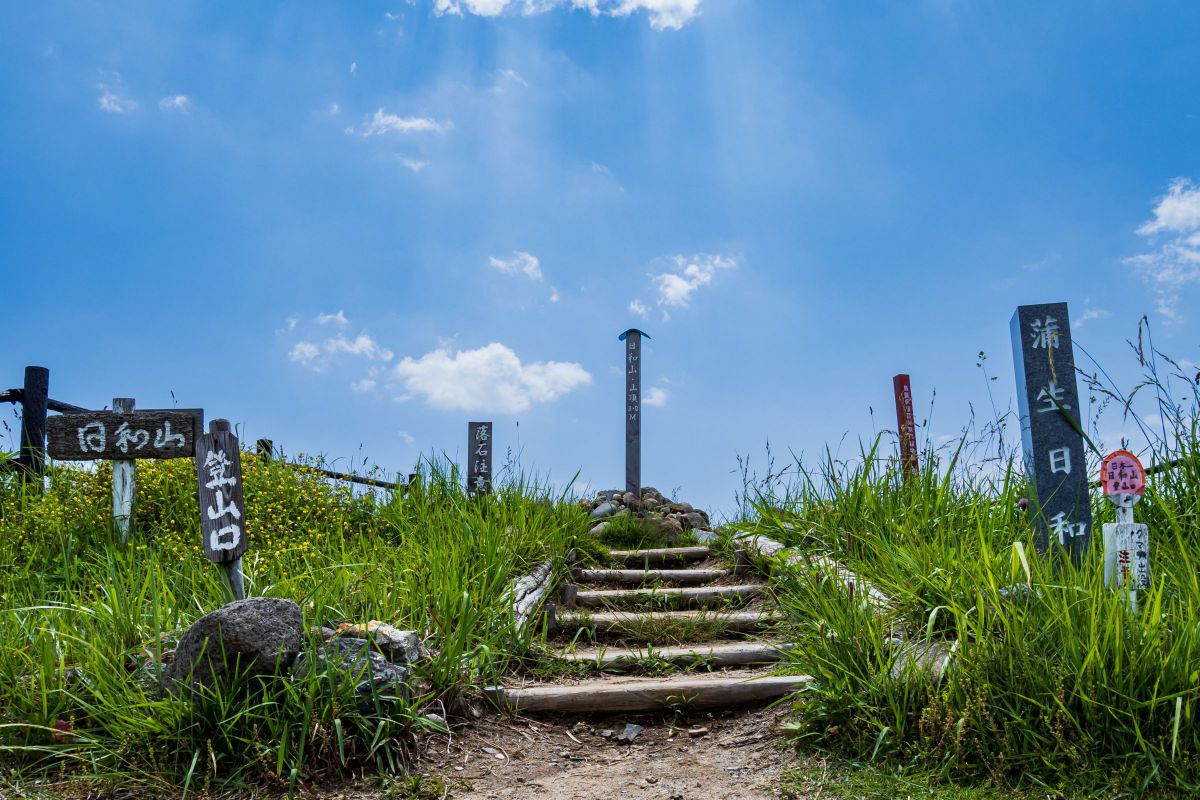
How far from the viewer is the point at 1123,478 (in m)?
3.88

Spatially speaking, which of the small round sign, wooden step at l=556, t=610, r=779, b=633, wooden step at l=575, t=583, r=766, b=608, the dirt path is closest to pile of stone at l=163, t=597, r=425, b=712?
the dirt path

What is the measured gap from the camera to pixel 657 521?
365 inches

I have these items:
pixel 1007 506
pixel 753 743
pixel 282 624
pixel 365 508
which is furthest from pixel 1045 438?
pixel 365 508

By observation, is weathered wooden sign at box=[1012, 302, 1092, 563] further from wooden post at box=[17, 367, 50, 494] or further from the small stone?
wooden post at box=[17, 367, 50, 494]

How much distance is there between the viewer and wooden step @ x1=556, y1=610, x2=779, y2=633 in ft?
18.6

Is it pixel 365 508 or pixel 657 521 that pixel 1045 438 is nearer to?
pixel 657 521

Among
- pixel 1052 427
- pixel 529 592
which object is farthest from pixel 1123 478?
pixel 529 592

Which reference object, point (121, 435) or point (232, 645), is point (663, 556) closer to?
point (121, 435)

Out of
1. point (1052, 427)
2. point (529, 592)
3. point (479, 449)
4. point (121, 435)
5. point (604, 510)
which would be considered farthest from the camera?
point (604, 510)

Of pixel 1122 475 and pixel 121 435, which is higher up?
pixel 121 435

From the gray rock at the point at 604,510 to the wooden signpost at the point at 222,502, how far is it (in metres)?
6.01

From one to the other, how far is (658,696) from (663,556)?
139 inches

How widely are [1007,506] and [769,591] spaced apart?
5.91ft

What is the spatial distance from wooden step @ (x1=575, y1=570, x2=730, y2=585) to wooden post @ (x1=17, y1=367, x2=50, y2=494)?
233 inches
